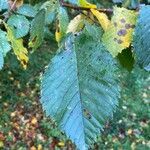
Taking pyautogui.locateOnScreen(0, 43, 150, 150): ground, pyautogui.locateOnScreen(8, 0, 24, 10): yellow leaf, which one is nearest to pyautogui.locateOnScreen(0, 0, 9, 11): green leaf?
pyautogui.locateOnScreen(8, 0, 24, 10): yellow leaf

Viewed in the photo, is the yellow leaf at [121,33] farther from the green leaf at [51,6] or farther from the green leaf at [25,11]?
the green leaf at [25,11]

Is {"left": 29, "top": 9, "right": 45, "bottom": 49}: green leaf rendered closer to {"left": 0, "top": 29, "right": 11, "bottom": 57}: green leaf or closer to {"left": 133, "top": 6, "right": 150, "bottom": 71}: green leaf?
{"left": 0, "top": 29, "right": 11, "bottom": 57}: green leaf

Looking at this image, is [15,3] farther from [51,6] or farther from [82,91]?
[82,91]

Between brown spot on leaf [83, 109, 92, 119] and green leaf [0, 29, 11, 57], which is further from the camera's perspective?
green leaf [0, 29, 11, 57]

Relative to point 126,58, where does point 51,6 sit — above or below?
above

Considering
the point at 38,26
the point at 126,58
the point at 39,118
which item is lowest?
the point at 39,118

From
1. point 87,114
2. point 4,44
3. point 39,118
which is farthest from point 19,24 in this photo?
point 39,118

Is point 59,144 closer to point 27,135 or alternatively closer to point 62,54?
point 27,135
